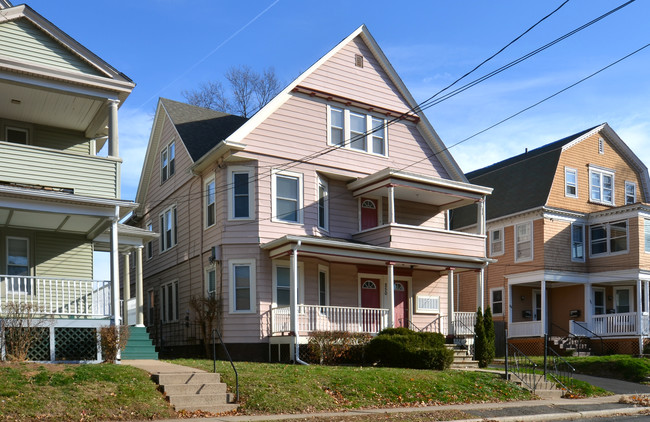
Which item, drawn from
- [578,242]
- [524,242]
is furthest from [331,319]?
[578,242]

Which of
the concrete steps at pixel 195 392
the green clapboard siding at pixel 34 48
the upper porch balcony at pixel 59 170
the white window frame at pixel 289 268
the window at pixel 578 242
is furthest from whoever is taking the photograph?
the window at pixel 578 242

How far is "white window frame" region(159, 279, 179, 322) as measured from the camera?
27203 millimetres

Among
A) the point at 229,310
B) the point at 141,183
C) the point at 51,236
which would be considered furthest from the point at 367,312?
the point at 141,183

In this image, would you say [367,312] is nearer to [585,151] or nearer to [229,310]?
[229,310]

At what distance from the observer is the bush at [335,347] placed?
69.1 feet

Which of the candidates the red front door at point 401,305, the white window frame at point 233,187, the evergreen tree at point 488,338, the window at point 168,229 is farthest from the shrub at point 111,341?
the red front door at point 401,305

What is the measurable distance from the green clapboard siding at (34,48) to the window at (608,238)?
23679 millimetres

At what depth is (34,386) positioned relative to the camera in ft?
42.1

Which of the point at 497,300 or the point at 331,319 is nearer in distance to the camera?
the point at 331,319

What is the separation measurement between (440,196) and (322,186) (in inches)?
185

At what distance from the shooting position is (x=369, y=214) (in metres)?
26.3

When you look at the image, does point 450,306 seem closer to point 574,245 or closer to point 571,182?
point 574,245

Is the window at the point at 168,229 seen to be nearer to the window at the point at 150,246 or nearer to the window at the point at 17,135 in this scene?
the window at the point at 150,246

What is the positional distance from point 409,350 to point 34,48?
42.4 feet
